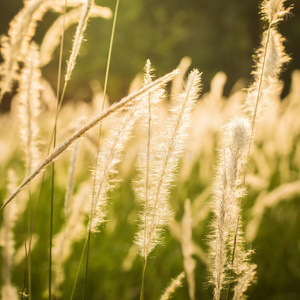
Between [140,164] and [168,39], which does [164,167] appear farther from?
[168,39]

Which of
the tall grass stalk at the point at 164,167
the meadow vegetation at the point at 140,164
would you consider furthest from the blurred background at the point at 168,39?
the tall grass stalk at the point at 164,167

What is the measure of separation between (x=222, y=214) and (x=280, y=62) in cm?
43

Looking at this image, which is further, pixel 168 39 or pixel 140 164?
pixel 168 39

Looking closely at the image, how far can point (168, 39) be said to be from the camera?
13.5m

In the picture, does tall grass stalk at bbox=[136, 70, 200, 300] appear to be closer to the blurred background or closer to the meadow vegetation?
the meadow vegetation

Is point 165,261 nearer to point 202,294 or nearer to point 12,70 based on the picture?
point 202,294

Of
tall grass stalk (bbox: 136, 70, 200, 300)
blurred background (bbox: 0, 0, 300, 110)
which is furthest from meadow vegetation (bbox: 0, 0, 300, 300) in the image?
blurred background (bbox: 0, 0, 300, 110)

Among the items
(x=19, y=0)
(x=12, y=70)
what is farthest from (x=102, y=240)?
(x=19, y=0)

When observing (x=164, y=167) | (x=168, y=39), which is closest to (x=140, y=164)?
(x=164, y=167)

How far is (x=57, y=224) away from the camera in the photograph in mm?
2229

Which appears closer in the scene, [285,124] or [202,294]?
[202,294]

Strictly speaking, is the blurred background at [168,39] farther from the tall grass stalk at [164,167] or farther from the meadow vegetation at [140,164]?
the tall grass stalk at [164,167]

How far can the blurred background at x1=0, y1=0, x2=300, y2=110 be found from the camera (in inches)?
504

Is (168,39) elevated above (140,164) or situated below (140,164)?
above
